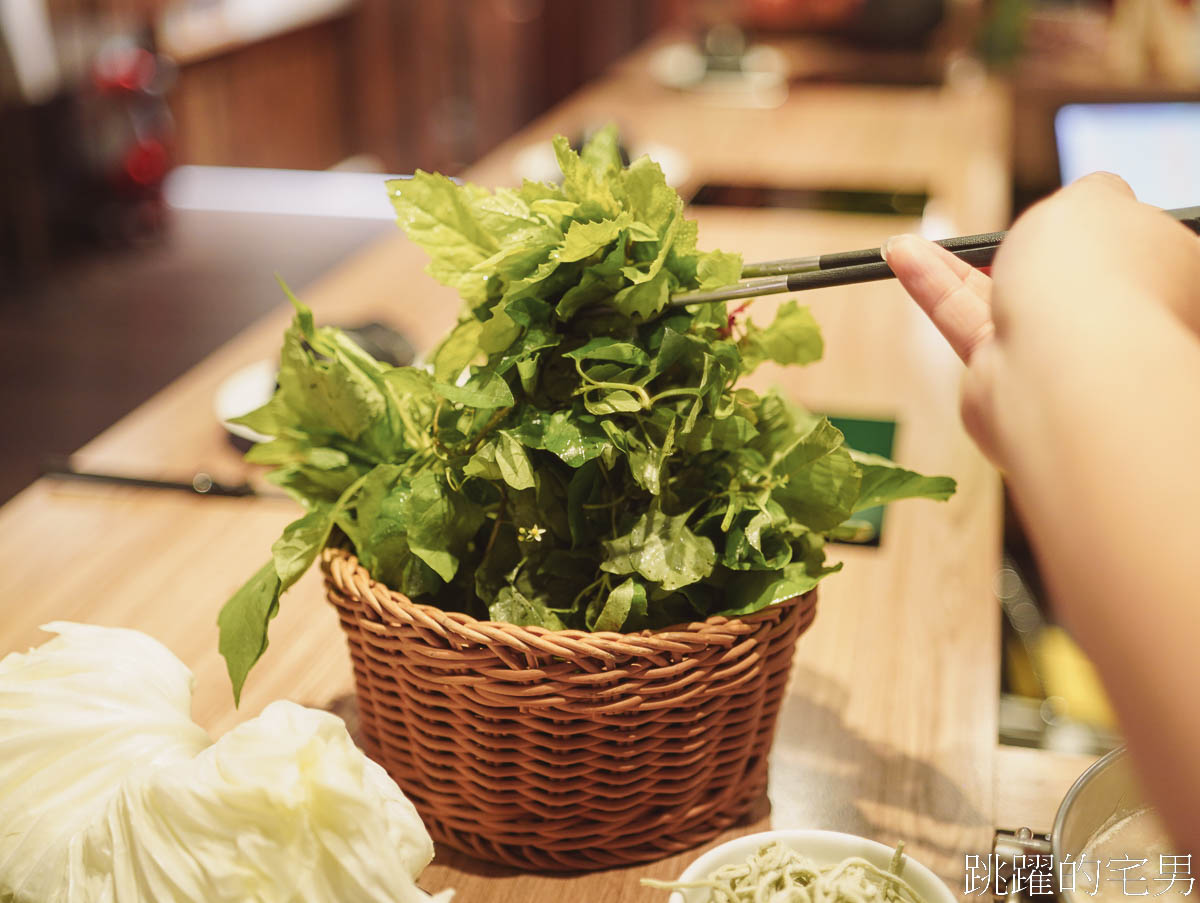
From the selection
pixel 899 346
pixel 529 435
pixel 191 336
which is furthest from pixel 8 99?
pixel 529 435

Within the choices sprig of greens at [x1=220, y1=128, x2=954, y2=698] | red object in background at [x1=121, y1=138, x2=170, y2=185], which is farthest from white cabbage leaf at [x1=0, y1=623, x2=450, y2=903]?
red object in background at [x1=121, y1=138, x2=170, y2=185]

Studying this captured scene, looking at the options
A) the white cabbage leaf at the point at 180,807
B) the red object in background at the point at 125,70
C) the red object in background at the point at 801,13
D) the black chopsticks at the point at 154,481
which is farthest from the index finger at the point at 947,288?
the red object in background at the point at 125,70

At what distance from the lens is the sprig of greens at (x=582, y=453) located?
0.80m

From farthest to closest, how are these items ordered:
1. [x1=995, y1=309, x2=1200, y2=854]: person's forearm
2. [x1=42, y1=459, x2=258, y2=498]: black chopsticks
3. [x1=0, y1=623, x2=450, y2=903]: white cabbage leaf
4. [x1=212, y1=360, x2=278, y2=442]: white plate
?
[x1=212, y1=360, x2=278, y2=442]: white plate < [x1=42, y1=459, x2=258, y2=498]: black chopsticks < [x1=0, y1=623, x2=450, y2=903]: white cabbage leaf < [x1=995, y1=309, x2=1200, y2=854]: person's forearm

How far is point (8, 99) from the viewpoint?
14.4 feet

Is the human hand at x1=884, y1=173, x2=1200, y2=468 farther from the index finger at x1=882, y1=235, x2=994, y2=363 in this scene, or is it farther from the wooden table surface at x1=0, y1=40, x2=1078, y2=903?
the wooden table surface at x1=0, y1=40, x2=1078, y2=903

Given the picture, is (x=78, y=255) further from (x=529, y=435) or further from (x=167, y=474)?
(x=529, y=435)

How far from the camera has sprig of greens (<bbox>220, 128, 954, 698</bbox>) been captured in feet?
2.62

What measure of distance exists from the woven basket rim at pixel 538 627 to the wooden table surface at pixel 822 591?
8.4 inches

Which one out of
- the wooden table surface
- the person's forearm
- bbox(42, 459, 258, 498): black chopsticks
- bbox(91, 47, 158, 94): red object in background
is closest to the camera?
the person's forearm

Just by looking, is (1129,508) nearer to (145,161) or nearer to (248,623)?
(248,623)

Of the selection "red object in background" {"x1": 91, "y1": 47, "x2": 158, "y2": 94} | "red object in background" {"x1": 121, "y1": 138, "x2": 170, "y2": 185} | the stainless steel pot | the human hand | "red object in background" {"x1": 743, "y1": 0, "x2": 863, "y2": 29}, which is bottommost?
"red object in background" {"x1": 121, "y1": 138, "x2": 170, "y2": 185}

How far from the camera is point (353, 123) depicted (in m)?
6.79

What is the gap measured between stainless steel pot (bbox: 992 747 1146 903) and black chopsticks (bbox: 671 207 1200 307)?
1.09ft
